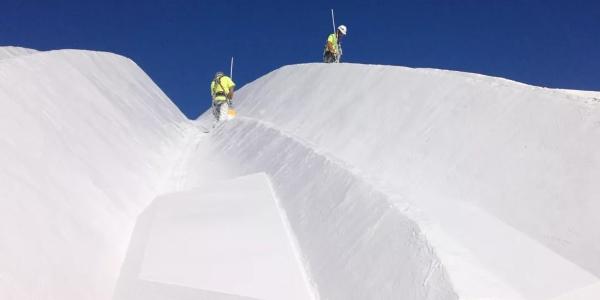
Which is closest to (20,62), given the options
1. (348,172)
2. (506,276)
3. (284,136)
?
(284,136)

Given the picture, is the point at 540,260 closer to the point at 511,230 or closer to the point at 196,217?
the point at 511,230

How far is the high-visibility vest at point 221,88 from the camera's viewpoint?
1623 cm

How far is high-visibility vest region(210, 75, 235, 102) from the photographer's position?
1623 cm

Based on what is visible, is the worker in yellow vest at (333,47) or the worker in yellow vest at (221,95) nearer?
the worker in yellow vest at (221,95)

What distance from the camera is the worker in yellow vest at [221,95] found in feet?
53.3

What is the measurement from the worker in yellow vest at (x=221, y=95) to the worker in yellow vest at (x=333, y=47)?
302 centimetres

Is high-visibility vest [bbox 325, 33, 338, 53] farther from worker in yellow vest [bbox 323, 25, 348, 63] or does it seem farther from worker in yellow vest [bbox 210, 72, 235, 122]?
worker in yellow vest [bbox 210, 72, 235, 122]

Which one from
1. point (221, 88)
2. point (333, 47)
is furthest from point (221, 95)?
point (333, 47)

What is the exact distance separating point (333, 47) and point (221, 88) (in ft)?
11.5

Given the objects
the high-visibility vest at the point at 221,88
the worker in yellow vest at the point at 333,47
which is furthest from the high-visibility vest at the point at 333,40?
the high-visibility vest at the point at 221,88

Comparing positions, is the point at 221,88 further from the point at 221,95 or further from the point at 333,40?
the point at 333,40

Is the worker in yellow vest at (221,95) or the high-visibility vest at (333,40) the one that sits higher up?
the high-visibility vest at (333,40)

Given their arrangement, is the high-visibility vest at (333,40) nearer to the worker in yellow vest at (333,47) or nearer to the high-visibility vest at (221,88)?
the worker in yellow vest at (333,47)

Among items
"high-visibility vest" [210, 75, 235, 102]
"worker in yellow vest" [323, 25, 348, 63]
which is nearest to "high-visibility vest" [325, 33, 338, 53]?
"worker in yellow vest" [323, 25, 348, 63]
